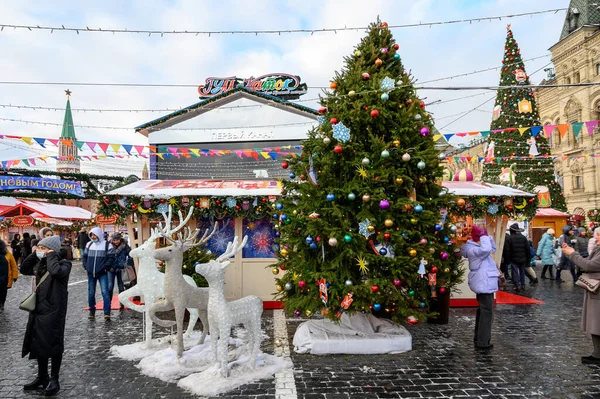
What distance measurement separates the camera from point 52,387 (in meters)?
4.36

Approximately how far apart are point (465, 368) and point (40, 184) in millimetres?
27041

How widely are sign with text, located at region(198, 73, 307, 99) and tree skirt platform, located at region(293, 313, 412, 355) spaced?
1227cm

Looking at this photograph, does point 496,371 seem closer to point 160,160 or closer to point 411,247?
point 411,247

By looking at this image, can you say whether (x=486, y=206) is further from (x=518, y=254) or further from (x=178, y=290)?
(x=178, y=290)

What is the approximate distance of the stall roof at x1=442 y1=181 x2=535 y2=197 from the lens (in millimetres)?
9016

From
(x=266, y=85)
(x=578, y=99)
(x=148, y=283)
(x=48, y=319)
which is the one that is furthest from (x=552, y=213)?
(x=48, y=319)

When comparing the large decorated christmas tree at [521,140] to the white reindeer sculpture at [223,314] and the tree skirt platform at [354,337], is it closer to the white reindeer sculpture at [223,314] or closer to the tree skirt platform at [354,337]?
the tree skirt platform at [354,337]

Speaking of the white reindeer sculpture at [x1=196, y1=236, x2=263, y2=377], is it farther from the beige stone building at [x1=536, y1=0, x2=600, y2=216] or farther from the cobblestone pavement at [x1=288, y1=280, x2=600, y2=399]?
the beige stone building at [x1=536, y1=0, x2=600, y2=216]

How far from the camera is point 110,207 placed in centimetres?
852

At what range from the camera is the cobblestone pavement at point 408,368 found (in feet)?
14.4

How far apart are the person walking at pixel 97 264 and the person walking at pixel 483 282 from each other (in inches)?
260

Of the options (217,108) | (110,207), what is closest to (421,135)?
(110,207)

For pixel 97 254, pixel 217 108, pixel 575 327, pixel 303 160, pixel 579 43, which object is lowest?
pixel 575 327

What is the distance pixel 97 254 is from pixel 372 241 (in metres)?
5.49
